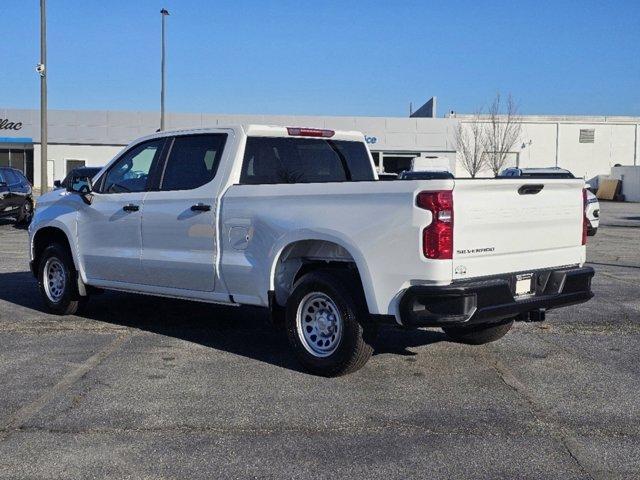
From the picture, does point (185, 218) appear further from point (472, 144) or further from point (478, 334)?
point (472, 144)

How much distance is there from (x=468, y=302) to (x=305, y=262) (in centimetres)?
151

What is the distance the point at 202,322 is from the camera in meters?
8.30

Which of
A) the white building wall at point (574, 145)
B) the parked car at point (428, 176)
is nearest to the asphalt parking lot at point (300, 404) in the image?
the parked car at point (428, 176)

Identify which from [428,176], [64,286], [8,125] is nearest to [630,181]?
[8,125]

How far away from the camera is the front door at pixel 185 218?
6762 millimetres

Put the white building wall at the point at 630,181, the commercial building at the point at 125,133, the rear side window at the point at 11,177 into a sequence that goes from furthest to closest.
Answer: the white building wall at the point at 630,181 → the commercial building at the point at 125,133 → the rear side window at the point at 11,177

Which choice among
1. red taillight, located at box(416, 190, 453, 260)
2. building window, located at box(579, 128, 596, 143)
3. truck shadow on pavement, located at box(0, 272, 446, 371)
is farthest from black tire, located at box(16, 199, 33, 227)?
building window, located at box(579, 128, 596, 143)

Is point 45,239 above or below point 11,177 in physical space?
below

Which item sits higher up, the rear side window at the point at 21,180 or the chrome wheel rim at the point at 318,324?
the rear side window at the point at 21,180

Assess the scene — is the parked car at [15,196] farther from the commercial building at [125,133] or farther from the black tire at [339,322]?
the commercial building at [125,133]

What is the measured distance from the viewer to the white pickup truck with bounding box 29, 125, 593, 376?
5324mm

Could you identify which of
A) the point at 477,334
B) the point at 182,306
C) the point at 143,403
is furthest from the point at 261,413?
the point at 182,306

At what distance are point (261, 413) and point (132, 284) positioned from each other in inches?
120

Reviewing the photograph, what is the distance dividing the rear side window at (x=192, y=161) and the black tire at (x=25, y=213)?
16.1 m
